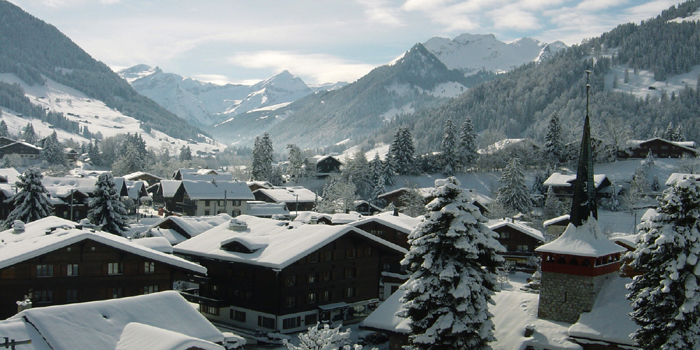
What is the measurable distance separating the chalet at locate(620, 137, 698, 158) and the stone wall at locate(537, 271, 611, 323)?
102 metres

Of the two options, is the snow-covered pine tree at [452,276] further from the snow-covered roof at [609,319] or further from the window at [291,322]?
the window at [291,322]

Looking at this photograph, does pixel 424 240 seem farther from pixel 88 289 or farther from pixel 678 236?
pixel 88 289

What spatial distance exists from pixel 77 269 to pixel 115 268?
2098 mm

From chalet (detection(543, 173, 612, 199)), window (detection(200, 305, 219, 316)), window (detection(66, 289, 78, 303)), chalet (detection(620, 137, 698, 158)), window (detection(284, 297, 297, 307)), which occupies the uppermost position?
chalet (detection(620, 137, 698, 158))

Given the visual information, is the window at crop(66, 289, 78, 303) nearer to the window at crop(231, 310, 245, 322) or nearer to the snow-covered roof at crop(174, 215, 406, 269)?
the snow-covered roof at crop(174, 215, 406, 269)

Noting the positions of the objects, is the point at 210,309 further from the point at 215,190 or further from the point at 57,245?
the point at 215,190

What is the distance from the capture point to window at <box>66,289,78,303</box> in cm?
3510

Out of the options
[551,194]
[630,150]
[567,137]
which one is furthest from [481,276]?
[567,137]

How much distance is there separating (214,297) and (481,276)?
24531 mm

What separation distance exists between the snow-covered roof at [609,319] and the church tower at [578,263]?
1.49 ft

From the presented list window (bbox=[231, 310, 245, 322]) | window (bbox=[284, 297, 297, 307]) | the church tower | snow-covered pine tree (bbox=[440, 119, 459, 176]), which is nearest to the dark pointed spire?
the church tower

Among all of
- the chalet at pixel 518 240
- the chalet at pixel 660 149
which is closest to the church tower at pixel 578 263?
the chalet at pixel 518 240

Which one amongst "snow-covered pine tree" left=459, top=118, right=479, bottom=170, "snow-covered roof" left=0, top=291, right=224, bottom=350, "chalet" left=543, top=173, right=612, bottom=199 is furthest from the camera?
"snow-covered pine tree" left=459, top=118, right=479, bottom=170

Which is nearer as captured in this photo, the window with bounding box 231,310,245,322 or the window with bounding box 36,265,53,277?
the window with bounding box 36,265,53,277
